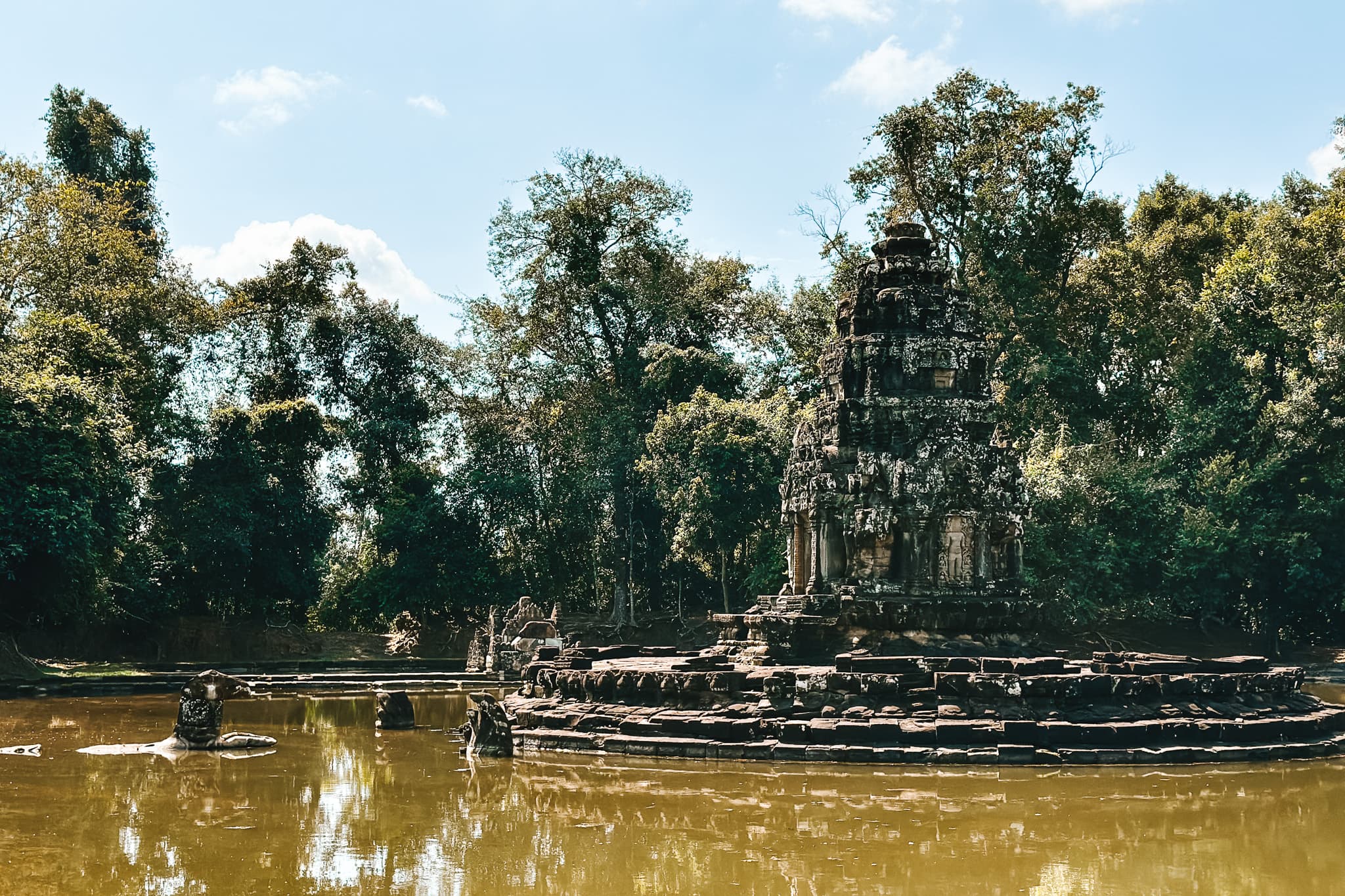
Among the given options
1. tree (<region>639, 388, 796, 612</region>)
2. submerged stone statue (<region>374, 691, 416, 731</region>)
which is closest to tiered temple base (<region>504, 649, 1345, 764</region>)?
submerged stone statue (<region>374, 691, 416, 731</region>)

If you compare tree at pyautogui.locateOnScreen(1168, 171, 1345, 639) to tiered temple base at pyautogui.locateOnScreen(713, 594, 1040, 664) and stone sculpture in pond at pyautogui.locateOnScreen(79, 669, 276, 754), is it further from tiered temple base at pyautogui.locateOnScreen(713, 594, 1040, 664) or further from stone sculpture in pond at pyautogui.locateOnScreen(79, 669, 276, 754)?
stone sculpture in pond at pyautogui.locateOnScreen(79, 669, 276, 754)

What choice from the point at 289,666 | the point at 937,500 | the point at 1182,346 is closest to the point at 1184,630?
the point at 1182,346

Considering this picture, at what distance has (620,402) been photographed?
121 feet

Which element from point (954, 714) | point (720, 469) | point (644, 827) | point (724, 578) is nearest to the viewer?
point (644, 827)

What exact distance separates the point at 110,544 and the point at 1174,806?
23632 mm

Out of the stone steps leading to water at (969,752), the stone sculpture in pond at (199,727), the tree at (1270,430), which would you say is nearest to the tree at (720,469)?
the tree at (1270,430)

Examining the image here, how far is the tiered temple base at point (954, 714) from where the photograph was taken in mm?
13398

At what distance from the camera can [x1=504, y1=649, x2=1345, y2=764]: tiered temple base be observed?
13398 mm

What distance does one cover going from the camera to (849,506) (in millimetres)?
17234

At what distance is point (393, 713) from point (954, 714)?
7.51 metres

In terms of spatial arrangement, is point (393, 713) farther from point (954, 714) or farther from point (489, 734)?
point (954, 714)

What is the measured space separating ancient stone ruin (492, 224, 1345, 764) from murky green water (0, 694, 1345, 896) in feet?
2.22

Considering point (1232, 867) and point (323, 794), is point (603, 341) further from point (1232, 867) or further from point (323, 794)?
point (1232, 867)

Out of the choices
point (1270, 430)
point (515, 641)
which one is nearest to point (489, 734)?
point (515, 641)
